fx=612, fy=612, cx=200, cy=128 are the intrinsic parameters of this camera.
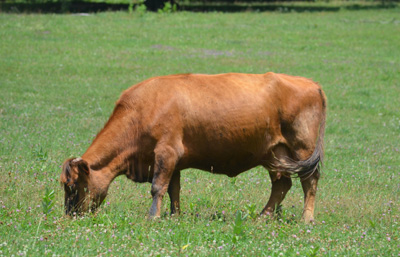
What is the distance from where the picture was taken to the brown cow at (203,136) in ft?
26.7

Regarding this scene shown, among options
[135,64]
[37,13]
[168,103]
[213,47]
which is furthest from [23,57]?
[168,103]

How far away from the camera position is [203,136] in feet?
27.7

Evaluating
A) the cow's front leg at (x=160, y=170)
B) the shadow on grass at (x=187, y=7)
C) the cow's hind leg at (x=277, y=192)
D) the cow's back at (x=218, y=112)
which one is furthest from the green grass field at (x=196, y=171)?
the shadow on grass at (x=187, y=7)

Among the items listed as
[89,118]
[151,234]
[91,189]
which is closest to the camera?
[151,234]

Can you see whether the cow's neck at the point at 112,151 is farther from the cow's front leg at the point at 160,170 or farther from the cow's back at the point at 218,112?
the cow's front leg at the point at 160,170

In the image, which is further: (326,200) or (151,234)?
(326,200)

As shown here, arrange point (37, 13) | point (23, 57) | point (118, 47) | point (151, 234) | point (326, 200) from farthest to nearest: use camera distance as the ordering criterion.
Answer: point (37, 13) → point (118, 47) → point (23, 57) → point (326, 200) → point (151, 234)

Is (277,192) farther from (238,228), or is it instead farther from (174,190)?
(238,228)

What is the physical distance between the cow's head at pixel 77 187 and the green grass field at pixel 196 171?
25cm

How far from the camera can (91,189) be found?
8094mm

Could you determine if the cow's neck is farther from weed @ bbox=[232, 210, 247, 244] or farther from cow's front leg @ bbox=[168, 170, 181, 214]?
Answer: weed @ bbox=[232, 210, 247, 244]

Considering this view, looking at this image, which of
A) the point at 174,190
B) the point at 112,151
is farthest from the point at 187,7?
the point at 112,151

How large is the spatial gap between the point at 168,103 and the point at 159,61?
1703 centimetres

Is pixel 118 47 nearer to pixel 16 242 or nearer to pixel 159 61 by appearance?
pixel 159 61
